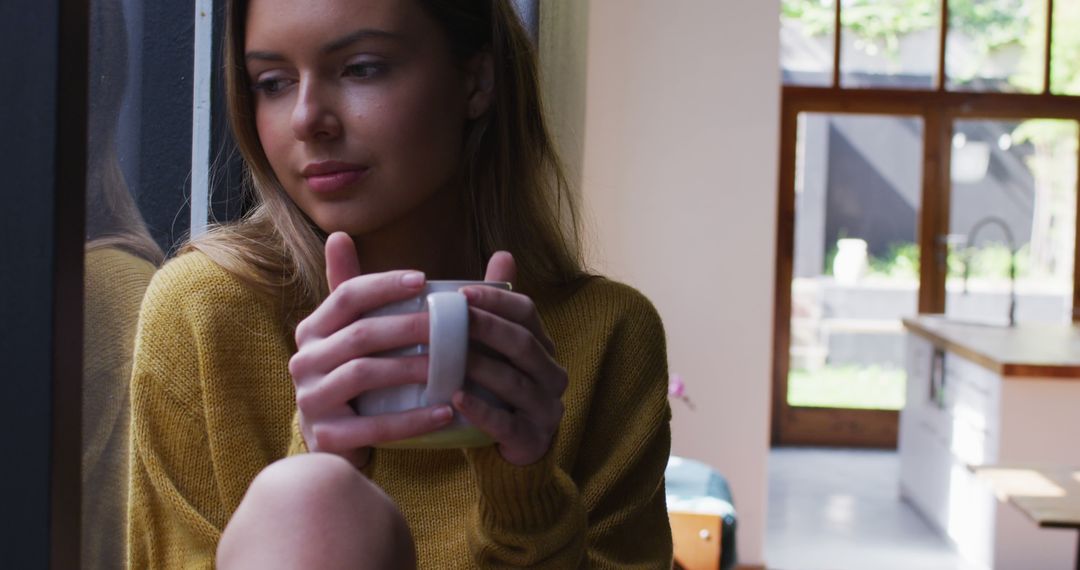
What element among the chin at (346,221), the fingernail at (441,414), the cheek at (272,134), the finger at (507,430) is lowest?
the finger at (507,430)

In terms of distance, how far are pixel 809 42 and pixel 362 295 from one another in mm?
6211

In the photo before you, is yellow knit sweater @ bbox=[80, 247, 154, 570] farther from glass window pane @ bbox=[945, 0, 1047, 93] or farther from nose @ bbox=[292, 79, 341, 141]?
glass window pane @ bbox=[945, 0, 1047, 93]

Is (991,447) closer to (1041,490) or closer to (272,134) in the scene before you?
(1041,490)

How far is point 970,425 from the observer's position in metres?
4.73

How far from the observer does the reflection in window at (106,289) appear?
66cm

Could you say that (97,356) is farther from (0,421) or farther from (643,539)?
(643,539)

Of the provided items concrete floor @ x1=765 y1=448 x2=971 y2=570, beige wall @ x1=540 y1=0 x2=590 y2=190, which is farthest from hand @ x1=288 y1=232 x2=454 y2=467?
concrete floor @ x1=765 y1=448 x2=971 y2=570

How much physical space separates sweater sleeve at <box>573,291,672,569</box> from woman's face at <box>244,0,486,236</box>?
273 mm

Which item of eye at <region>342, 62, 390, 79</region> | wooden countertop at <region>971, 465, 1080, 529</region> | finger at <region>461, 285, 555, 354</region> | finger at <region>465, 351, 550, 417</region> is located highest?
eye at <region>342, 62, 390, 79</region>

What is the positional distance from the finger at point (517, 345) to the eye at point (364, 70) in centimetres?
36

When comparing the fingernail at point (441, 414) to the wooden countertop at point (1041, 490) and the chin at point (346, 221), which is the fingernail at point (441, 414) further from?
the wooden countertop at point (1041, 490)

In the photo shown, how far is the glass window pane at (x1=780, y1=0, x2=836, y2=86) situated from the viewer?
6.55 m

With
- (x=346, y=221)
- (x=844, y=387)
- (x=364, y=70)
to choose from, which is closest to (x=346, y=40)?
(x=364, y=70)

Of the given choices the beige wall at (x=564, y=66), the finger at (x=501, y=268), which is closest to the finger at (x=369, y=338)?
the finger at (x=501, y=268)
